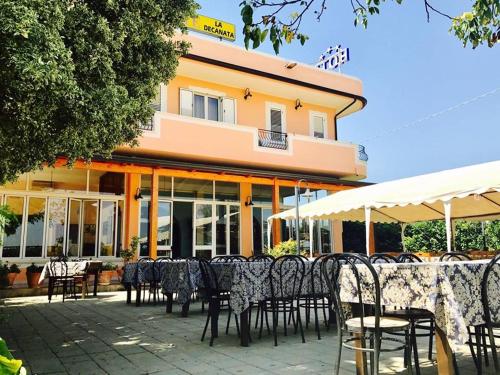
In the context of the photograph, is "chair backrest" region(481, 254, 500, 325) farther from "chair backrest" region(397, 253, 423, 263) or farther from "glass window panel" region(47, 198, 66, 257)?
"glass window panel" region(47, 198, 66, 257)

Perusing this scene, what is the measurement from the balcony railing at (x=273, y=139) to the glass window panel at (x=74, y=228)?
5.99 metres

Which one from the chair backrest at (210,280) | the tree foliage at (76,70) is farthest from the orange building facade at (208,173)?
the chair backrest at (210,280)

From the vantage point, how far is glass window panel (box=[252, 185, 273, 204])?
14845 millimetres

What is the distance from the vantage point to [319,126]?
648 inches

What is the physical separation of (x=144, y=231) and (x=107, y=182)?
1.96m

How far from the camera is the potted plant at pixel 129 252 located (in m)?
11.4

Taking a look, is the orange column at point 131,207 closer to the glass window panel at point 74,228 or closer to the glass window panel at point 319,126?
the glass window panel at point 74,228

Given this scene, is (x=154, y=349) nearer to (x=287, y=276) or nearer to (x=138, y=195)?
(x=287, y=276)

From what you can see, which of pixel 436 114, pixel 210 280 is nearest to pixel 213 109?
pixel 436 114

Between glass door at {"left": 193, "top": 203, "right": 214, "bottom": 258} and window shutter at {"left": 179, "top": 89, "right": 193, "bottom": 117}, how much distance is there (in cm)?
297

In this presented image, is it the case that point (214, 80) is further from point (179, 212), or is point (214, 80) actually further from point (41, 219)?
point (41, 219)

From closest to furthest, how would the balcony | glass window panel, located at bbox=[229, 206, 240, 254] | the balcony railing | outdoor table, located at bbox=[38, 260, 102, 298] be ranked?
outdoor table, located at bbox=[38, 260, 102, 298] → the balcony → glass window panel, located at bbox=[229, 206, 240, 254] → the balcony railing

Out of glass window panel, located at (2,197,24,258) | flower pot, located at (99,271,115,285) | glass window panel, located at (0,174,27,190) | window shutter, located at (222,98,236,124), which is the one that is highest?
window shutter, located at (222,98,236,124)

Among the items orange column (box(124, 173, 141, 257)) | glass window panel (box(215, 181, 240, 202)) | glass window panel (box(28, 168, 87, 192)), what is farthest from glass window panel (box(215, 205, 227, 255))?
glass window panel (box(28, 168, 87, 192))
